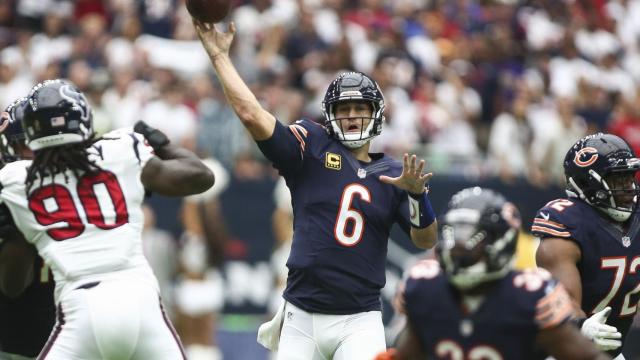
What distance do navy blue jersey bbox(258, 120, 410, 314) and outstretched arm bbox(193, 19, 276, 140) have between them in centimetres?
8

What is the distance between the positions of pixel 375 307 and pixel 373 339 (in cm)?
23

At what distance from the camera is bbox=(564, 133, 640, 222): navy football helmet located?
6051 mm

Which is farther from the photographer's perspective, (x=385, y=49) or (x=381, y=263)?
(x=385, y=49)

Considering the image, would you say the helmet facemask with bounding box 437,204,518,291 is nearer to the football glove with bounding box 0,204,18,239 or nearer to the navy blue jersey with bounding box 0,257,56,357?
the football glove with bounding box 0,204,18,239

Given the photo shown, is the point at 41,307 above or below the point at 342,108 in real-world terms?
below

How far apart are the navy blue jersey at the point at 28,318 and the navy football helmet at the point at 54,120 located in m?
0.85

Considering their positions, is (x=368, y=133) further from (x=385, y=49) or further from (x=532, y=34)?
(x=532, y=34)

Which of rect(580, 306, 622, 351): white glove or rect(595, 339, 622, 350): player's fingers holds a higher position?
rect(580, 306, 622, 351): white glove

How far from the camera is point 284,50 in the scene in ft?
47.8

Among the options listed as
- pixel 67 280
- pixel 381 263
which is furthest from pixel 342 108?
pixel 67 280

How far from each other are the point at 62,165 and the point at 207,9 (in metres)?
1.29

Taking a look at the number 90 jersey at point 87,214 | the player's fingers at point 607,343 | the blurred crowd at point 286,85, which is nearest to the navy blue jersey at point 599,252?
the player's fingers at point 607,343

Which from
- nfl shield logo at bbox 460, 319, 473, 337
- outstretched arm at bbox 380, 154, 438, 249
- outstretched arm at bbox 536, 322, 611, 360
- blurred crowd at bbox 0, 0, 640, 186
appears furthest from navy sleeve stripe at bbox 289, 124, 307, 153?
blurred crowd at bbox 0, 0, 640, 186

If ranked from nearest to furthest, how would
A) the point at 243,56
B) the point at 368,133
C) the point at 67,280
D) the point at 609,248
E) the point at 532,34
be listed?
the point at 67,280
the point at 609,248
the point at 368,133
the point at 243,56
the point at 532,34
